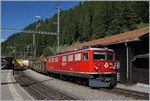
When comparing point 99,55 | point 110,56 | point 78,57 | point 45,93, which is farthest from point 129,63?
point 45,93

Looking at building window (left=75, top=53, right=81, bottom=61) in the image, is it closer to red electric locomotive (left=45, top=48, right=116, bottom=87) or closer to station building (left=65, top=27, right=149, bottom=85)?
red electric locomotive (left=45, top=48, right=116, bottom=87)

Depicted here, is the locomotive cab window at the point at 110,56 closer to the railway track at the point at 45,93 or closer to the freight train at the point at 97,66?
the freight train at the point at 97,66

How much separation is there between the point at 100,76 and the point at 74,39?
292 ft

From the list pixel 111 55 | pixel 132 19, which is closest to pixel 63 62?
pixel 111 55

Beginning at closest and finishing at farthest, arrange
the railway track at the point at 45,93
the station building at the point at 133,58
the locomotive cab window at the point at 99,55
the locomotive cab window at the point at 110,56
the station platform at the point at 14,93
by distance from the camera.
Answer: the station platform at the point at 14,93, the railway track at the point at 45,93, the locomotive cab window at the point at 99,55, the station building at the point at 133,58, the locomotive cab window at the point at 110,56

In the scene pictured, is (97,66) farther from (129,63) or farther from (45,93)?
(45,93)

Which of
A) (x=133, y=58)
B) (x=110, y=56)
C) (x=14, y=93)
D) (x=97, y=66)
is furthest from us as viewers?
(x=133, y=58)

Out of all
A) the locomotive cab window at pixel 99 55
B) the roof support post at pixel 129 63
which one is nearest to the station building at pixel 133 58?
the roof support post at pixel 129 63

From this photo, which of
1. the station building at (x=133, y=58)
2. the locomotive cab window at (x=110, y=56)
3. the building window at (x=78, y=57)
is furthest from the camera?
the building window at (x=78, y=57)

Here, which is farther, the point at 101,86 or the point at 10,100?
the point at 101,86

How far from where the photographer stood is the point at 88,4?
136 meters

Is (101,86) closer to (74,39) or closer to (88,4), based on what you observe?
(74,39)

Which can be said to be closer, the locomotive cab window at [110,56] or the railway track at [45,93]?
the railway track at [45,93]

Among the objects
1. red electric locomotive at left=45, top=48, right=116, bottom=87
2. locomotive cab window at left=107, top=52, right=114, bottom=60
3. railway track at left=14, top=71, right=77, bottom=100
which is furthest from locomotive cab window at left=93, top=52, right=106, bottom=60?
railway track at left=14, top=71, right=77, bottom=100
